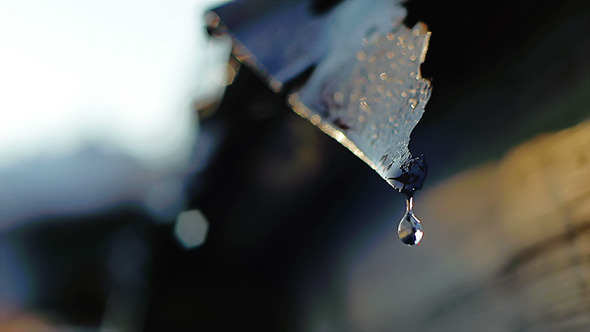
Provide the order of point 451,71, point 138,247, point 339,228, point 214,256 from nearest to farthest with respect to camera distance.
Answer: point 451,71 → point 339,228 → point 214,256 → point 138,247

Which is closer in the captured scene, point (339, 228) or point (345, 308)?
point (345, 308)

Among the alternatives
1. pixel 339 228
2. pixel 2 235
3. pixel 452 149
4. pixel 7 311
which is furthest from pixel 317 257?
pixel 7 311

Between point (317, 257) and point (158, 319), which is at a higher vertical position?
point (317, 257)

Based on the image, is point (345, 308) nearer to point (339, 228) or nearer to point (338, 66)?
point (339, 228)

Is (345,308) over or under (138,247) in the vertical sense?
under

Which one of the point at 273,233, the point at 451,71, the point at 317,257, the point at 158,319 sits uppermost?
the point at 451,71

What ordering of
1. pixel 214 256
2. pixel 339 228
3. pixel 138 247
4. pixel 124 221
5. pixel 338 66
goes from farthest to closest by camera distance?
pixel 124 221 → pixel 138 247 → pixel 214 256 → pixel 339 228 → pixel 338 66

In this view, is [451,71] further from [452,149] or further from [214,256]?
[214,256]

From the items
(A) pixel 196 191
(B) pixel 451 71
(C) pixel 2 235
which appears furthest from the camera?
(C) pixel 2 235

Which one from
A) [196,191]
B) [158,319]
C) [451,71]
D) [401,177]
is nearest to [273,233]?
[196,191]
